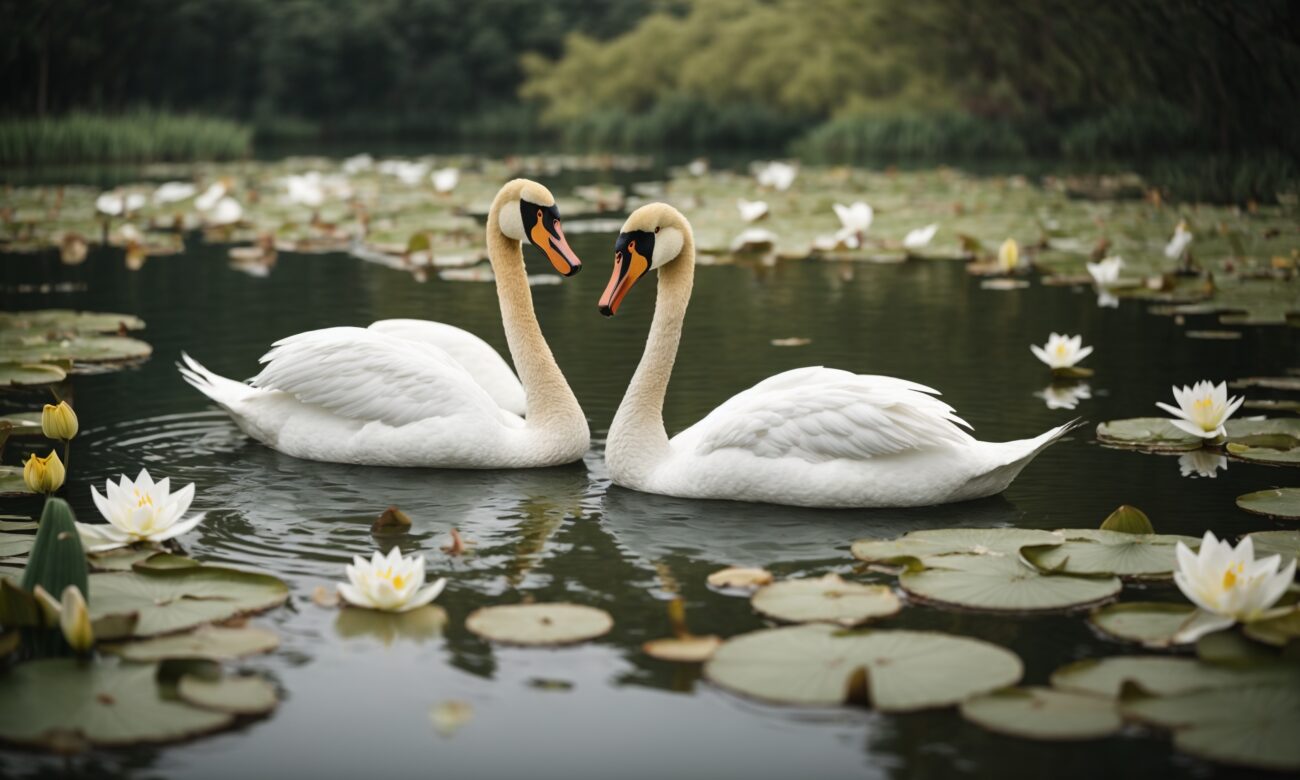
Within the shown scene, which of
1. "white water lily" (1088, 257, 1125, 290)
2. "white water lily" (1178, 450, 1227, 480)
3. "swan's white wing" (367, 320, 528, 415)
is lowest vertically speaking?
"white water lily" (1178, 450, 1227, 480)

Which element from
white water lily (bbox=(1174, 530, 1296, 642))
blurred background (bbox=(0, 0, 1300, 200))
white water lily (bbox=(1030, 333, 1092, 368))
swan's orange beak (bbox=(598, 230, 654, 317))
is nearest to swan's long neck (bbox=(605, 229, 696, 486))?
swan's orange beak (bbox=(598, 230, 654, 317))

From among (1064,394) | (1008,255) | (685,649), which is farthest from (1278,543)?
(1008,255)

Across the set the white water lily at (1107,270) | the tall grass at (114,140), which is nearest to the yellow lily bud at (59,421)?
the white water lily at (1107,270)

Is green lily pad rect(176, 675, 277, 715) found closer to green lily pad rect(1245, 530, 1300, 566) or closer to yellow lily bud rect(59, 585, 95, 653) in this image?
yellow lily bud rect(59, 585, 95, 653)

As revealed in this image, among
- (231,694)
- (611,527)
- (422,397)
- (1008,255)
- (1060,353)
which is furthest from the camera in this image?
(1008,255)

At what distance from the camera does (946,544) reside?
15.2 ft

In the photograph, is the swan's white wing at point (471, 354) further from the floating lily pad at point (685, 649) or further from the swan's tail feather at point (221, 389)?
the floating lily pad at point (685, 649)

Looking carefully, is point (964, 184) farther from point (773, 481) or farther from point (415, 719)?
point (415, 719)

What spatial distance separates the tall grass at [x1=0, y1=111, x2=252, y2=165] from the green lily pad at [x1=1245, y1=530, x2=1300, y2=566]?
22.3 meters

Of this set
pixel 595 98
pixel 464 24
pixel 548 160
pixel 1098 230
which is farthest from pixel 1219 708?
pixel 464 24

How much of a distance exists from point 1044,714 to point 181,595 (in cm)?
229

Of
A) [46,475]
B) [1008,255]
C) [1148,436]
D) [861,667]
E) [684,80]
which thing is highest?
[684,80]

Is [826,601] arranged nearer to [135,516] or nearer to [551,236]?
[135,516]

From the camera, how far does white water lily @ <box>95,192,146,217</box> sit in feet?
50.1
